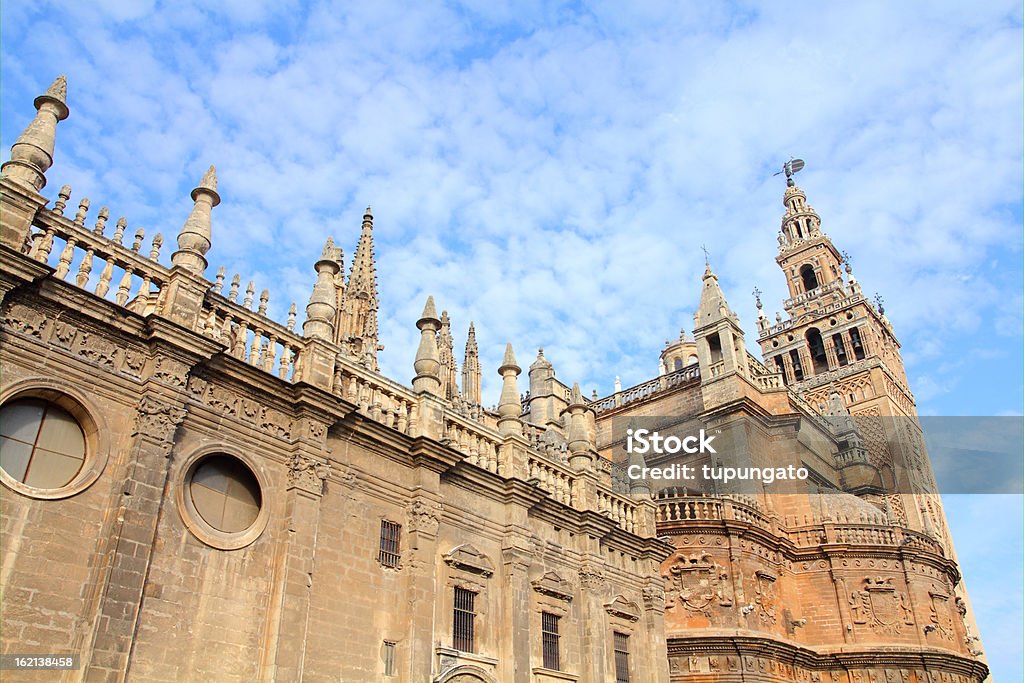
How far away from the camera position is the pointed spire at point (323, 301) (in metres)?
15.8

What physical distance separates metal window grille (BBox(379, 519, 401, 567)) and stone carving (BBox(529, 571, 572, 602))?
380cm

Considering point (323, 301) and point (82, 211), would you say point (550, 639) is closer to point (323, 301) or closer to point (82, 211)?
point (323, 301)

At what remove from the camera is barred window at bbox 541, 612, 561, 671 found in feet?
59.2

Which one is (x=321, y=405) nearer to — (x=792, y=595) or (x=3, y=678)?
(x=3, y=678)

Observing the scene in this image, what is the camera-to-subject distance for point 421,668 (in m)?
14.9

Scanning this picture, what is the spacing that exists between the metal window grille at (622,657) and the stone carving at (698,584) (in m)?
7.06

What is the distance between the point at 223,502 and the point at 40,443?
296 centimetres

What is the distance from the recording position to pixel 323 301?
16.2 m

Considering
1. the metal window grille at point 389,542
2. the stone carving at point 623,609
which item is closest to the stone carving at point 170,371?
the metal window grille at point 389,542

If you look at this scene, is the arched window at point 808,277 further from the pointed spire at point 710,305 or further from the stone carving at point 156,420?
the stone carving at point 156,420

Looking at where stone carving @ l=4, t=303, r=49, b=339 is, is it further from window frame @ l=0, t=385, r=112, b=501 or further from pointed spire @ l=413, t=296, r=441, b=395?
pointed spire @ l=413, t=296, r=441, b=395

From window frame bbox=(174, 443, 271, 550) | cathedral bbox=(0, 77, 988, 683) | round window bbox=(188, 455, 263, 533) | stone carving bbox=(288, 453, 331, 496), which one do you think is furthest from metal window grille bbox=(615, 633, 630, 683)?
round window bbox=(188, 455, 263, 533)

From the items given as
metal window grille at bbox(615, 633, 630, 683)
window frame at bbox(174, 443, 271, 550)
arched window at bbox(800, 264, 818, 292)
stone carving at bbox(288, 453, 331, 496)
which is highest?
arched window at bbox(800, 264, 818, 292)

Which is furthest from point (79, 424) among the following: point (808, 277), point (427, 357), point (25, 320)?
point (808, 277)
